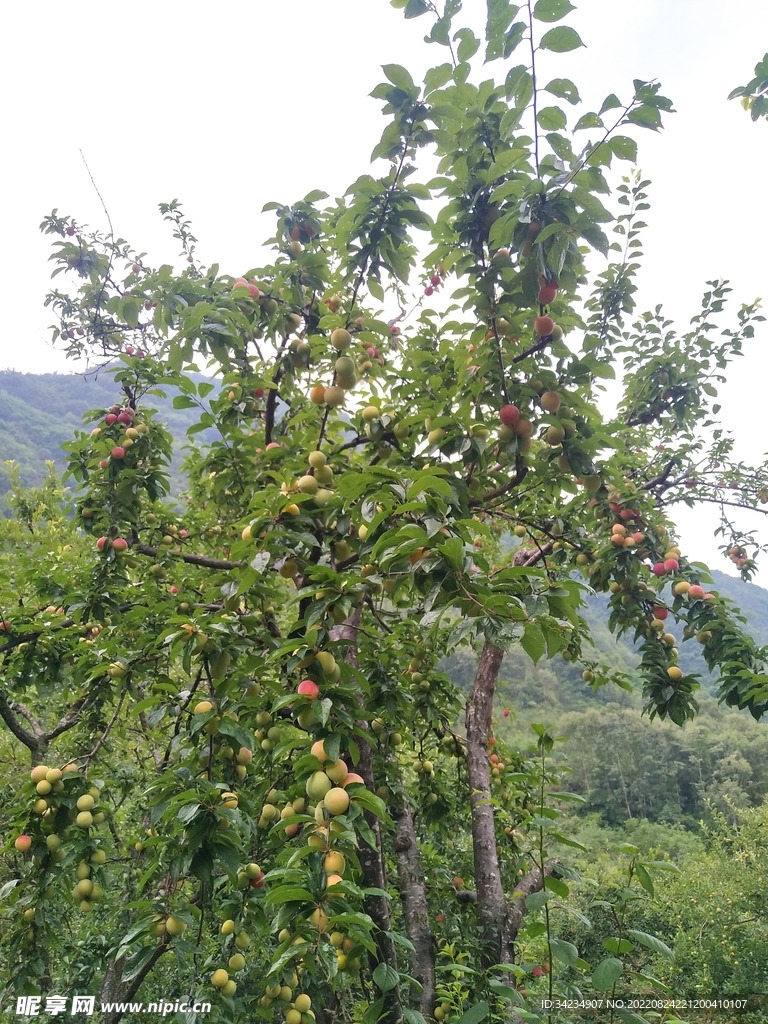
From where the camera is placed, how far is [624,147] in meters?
1.55

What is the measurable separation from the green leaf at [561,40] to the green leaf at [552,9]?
0.12 ft

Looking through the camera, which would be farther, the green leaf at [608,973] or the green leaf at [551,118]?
the green leaf at [551,118]

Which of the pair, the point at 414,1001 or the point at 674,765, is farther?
the point at 674,765

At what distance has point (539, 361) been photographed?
2.15 m

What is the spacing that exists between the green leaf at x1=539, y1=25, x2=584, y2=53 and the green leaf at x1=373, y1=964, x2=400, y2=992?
260 cm

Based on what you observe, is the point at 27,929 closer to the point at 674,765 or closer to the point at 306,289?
the point at 306,289

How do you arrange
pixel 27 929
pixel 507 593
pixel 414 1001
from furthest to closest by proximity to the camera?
pixel 414 1001, pixel 27 929, pixel 507 593

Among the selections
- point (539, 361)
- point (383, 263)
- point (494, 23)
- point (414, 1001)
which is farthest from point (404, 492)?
point (414, 1001)

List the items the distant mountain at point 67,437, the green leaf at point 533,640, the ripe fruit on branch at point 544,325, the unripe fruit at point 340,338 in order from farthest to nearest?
1. the distant mountain at point 67,437
2. the unripe fruit at point 340,338
3. the ripe fruit on branch at point 544,325
4. the green leaf at point 533,640

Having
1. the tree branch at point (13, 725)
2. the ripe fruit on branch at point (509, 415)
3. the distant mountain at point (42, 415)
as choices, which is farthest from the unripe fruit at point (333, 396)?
the distant mountain at point (42, 415)

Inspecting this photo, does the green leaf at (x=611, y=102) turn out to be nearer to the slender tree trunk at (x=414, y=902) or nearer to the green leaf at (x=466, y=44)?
the green leaf at (x=466, y=44)

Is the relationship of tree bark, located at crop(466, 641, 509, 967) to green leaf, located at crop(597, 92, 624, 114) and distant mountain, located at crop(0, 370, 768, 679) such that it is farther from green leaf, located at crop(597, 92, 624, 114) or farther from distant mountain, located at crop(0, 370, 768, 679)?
distant mountain, located at crop(0, 370, 768, 679)

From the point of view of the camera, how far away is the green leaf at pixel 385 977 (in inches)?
60.4

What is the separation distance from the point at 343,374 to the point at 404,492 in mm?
952
